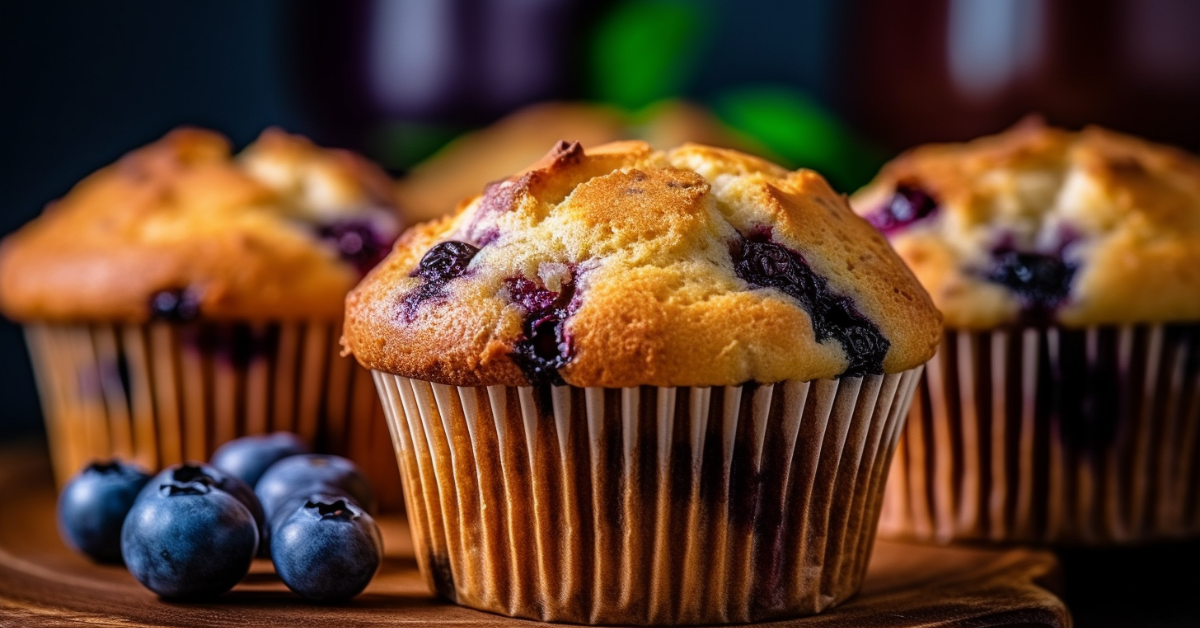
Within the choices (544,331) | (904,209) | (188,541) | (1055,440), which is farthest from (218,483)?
(1055,440)

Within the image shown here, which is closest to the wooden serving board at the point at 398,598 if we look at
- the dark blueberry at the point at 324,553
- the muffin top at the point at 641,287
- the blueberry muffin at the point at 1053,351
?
the dark blueberry at the point at 324,553

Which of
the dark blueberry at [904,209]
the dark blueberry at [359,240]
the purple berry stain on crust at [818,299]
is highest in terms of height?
the purple berry stain on crust at [818,299]

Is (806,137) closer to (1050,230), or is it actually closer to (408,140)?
(408,140)

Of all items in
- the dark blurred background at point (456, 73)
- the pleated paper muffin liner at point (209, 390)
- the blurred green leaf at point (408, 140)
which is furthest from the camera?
the blurred green leaf at point (408, 140)

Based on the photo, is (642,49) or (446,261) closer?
(446,261)

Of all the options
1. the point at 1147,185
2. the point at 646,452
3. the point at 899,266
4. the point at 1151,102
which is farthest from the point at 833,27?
the point at 646,452

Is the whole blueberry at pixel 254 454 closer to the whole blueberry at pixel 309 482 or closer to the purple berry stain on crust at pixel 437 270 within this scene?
the whole blueberry at pixel 309 482

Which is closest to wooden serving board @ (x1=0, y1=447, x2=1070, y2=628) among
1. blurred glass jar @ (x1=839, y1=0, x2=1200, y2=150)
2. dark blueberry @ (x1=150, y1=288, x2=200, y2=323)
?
dark blueberry @ (x1=150, y1=288, x2=200, y2=323)
